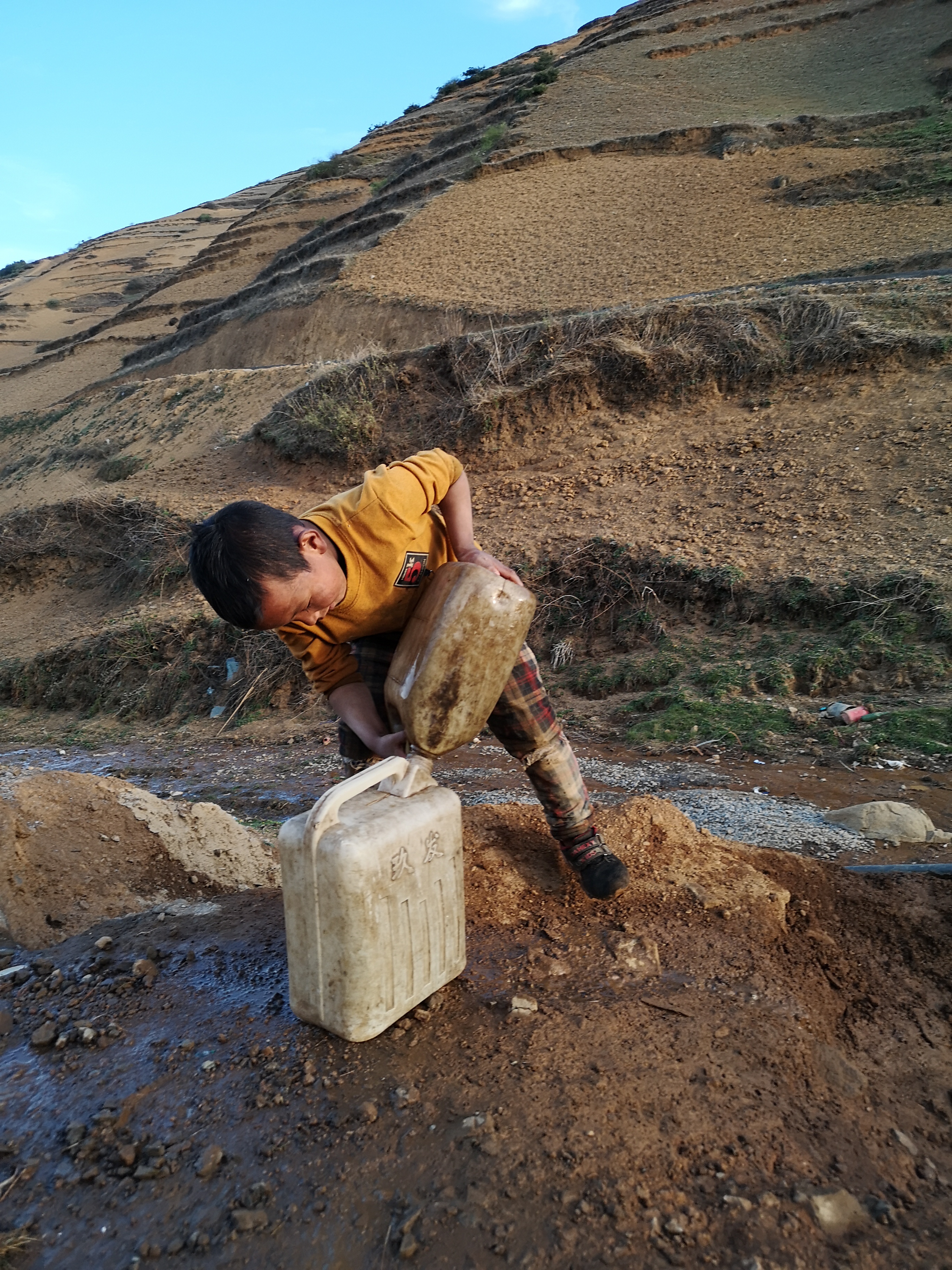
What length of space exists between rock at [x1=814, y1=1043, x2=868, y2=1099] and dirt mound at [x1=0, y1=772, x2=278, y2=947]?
1.78 meters

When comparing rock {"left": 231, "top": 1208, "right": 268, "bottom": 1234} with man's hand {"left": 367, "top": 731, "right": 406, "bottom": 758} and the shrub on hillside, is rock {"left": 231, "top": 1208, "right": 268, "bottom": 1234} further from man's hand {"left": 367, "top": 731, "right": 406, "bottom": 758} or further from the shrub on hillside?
the shrub on hillside

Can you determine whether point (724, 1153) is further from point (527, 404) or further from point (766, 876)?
point (527, 404)

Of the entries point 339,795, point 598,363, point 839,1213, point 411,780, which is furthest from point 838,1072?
point 598,363

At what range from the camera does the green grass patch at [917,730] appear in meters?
3.51

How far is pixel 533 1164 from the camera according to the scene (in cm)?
133

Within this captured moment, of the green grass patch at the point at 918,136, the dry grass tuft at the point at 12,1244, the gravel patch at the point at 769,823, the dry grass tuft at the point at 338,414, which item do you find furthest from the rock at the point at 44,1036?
the green grass patch at the point at 918,136

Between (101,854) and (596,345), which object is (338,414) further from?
(101,854)

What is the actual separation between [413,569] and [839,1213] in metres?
1.57

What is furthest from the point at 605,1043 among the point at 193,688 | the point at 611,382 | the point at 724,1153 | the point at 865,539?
the point at 611,382

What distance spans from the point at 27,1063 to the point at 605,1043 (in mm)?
1213

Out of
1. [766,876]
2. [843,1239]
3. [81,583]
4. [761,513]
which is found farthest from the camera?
[81,583]

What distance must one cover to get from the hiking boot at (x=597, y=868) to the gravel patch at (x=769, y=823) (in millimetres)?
699

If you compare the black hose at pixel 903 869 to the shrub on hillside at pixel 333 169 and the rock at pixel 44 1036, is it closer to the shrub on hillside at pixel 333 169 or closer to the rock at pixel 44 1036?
the rock at pixel 44 1036

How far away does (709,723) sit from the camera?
4176 millimetres
